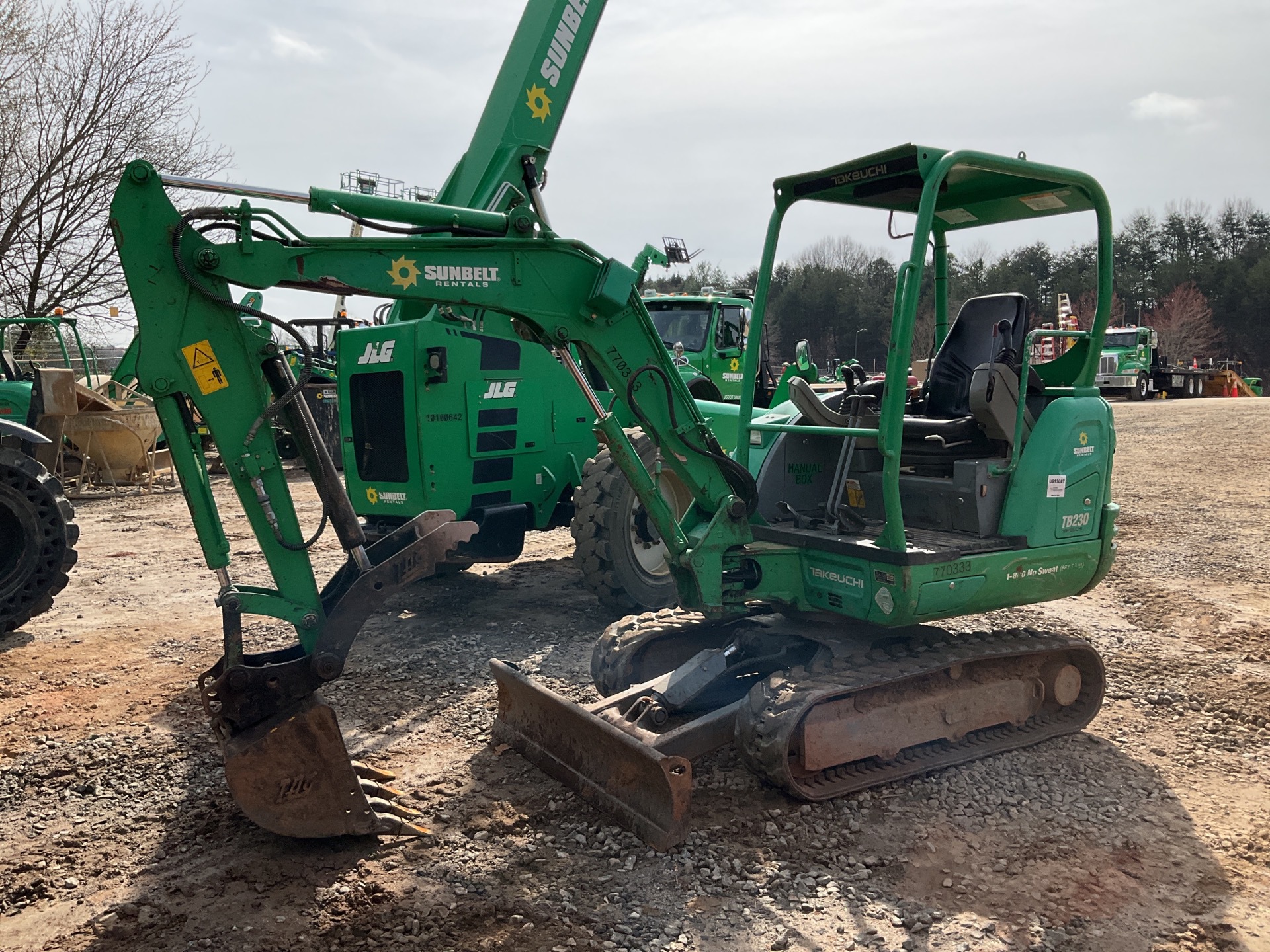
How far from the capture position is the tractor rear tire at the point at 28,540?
6781 millimetres

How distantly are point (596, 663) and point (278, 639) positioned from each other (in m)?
2.74

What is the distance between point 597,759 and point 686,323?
7634 millimetres

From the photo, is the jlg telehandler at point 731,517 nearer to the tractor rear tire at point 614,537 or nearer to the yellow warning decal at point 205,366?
the yellow warning decal at point 205,366

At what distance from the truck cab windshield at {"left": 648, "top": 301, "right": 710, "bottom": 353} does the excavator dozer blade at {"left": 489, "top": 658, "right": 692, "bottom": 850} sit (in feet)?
22.2

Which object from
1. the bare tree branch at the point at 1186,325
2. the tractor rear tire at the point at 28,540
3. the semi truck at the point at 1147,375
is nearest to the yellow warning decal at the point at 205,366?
the tractor rear tire at the point at 28,540

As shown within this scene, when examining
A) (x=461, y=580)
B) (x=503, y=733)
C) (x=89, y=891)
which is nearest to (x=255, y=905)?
(x=89, y=891)

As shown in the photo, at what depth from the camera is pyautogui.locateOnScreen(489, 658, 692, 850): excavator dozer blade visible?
367 centimetres

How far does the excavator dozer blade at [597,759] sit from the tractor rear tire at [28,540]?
391 cm

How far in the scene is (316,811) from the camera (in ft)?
12.1

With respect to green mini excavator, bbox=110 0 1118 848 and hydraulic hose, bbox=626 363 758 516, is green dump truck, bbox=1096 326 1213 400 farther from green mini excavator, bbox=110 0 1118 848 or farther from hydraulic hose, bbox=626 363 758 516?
hydraulic hose, bbox=626 363 758 516

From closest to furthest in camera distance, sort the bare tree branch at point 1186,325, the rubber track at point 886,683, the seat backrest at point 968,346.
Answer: the rubber track at point 886,683 < the seat backrest at point 968,346 < the bare tree branch at point 1186,325

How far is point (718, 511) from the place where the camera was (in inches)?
186

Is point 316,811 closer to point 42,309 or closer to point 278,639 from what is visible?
point 278,639

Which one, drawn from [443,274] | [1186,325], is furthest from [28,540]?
[1186,325]
